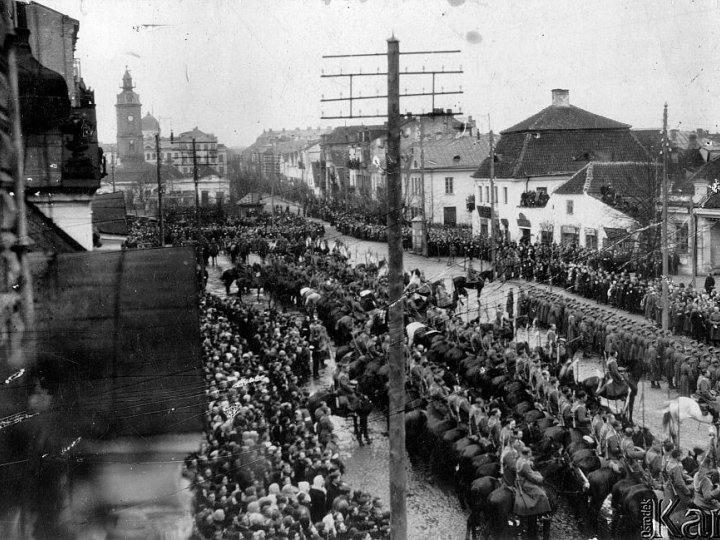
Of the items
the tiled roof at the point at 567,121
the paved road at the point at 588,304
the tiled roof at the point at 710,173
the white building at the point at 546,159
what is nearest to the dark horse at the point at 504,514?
the paved road at the point at 588,304

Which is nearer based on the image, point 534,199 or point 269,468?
point 269,468

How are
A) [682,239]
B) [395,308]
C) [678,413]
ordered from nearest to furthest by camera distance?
[395,308] < [678,413] < [682,239]

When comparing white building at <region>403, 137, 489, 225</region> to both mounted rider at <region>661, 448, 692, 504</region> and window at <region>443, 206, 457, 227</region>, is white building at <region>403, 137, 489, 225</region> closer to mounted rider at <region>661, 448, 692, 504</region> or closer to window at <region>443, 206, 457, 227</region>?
window at <region>443, 206, 457, 227</region>

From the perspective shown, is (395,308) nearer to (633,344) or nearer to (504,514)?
(504,514)

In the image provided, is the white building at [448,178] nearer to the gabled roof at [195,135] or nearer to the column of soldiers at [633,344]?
the gabled roof at [195,135]

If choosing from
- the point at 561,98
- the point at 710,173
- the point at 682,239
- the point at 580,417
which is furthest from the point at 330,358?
the point at 561,98

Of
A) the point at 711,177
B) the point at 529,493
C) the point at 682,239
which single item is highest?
the point at 711,177

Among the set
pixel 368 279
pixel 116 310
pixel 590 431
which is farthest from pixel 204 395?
pixel 368 279
